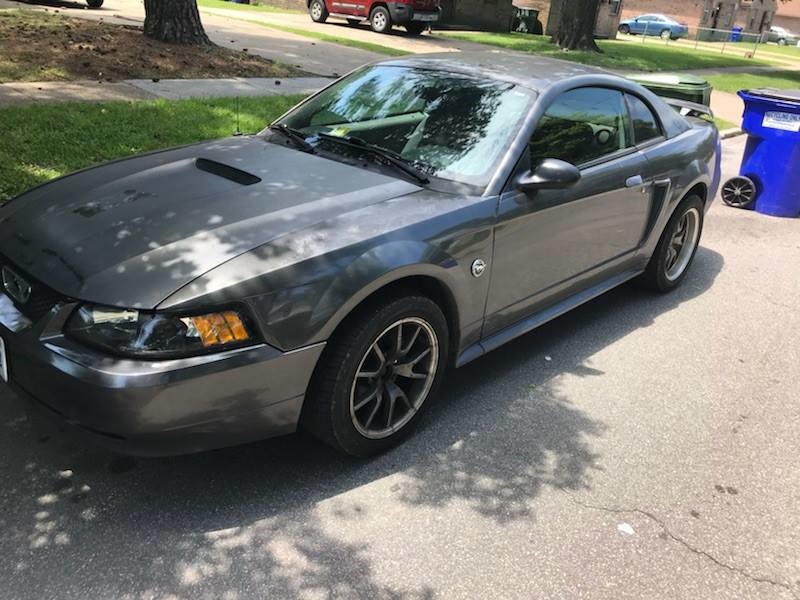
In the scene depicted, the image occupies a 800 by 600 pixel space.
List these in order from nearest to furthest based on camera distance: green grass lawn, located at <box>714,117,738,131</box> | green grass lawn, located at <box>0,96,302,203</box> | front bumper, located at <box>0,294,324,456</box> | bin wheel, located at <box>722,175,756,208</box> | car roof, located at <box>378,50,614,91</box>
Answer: front bumper, located at <box>0,294,324,456</box> → car roof, located at <box>378,50,614,91</box> → green grass lawn, located at <box>0,96,302,203</box> → bin wheel, located at <box>722,175,756,208</box> → green grass lawn, located at <box>714,117,738,131</box>

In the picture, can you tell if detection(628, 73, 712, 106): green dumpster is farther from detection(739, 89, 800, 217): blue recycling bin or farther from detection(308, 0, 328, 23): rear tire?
detection(308, 0, 328, 23): rear tire

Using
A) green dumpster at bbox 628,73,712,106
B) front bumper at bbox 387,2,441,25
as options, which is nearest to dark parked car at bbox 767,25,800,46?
front bumper at bbox 387,2,441,25

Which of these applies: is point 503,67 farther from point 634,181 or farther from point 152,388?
point 152,388

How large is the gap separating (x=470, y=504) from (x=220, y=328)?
4.07 ft

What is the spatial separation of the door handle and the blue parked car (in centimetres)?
4710

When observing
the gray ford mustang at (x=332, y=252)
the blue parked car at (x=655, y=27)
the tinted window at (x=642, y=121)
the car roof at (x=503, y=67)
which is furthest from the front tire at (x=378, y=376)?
the blue parked car at (x=655, y=27)

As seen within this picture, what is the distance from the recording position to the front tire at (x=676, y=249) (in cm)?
494

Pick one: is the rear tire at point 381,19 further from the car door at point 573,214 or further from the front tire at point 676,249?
the car door at point 573,214

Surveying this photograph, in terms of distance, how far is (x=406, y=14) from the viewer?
2047 cm

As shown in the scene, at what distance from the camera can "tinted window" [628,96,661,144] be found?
14.8 feet

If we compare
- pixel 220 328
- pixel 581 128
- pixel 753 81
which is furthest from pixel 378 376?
pixel 753 81

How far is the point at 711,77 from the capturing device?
64.0 feet

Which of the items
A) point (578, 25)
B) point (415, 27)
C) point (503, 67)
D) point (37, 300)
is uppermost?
point (578, 25)

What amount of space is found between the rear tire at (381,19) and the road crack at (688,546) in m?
19.8
